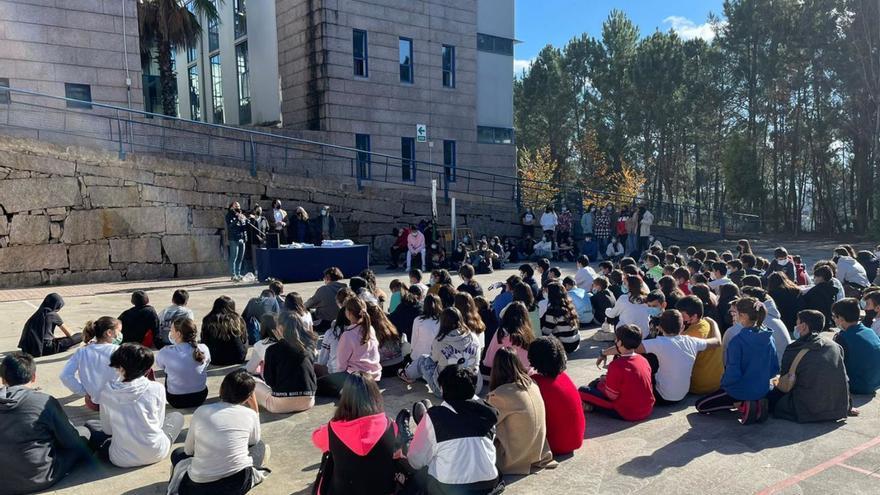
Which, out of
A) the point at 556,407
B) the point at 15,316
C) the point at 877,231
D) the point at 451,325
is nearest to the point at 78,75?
the point at 15,316

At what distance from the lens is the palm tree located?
20.9m

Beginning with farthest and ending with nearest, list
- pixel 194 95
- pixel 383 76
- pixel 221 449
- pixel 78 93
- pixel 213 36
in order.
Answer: pixel 194 95, pixel 213 36, pixel 383 76, pixel 78 93, pixel 221 449

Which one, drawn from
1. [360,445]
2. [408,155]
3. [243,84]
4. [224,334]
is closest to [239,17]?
[243,84]

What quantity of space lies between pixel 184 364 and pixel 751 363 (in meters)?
5.47

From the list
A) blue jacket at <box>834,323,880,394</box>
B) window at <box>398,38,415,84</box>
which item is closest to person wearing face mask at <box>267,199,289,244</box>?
window at <box>398,38,415,84</box>

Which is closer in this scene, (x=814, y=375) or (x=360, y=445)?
(x=360, y=445)

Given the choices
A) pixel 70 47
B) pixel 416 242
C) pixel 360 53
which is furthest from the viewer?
pixel 360 53

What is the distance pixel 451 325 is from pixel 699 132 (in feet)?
113

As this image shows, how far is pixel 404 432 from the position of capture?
4.68 m

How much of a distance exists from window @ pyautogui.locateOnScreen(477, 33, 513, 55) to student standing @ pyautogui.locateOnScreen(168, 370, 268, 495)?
24.9 m

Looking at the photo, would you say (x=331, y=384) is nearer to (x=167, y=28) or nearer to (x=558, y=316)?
(x=558, y=316)

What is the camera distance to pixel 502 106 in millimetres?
27953

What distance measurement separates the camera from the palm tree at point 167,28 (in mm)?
20922

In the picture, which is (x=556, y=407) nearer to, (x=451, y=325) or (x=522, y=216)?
(x=451, y=325)
